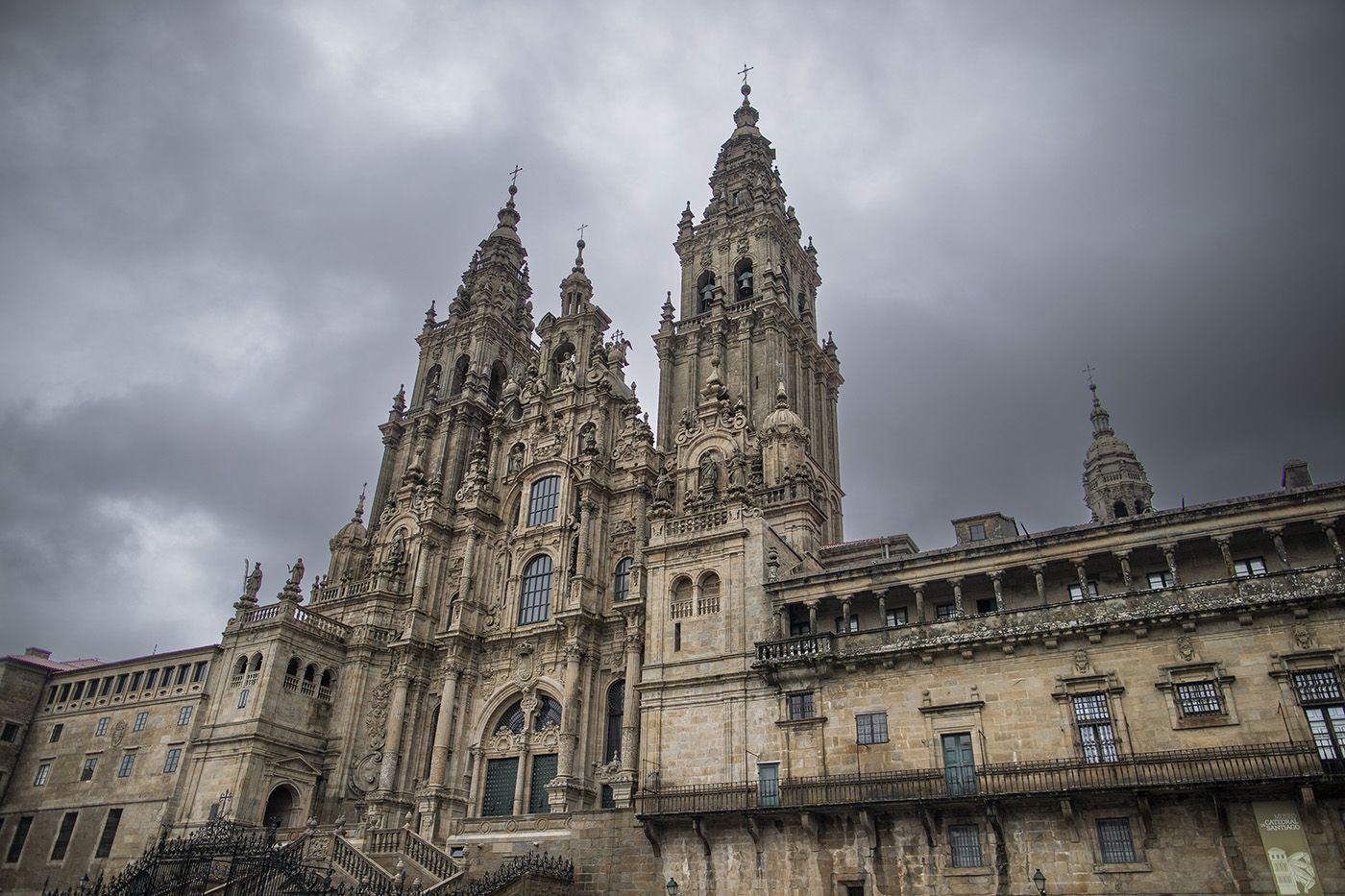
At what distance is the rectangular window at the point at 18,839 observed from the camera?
49719 millimetres

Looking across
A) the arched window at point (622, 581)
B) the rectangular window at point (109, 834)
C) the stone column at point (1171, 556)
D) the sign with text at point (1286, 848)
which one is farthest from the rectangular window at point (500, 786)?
the sign with text at point (1286, 848)

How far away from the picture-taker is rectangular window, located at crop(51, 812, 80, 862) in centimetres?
4812

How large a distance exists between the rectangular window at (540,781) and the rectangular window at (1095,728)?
25154mm

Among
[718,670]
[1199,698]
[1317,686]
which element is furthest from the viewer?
[718,670]

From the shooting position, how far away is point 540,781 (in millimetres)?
46531

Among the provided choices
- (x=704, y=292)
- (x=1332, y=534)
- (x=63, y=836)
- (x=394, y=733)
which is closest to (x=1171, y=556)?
(x=1332, y=534)

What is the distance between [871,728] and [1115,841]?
7.98 meters

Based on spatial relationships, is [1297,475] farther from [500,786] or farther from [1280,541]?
[500,786]

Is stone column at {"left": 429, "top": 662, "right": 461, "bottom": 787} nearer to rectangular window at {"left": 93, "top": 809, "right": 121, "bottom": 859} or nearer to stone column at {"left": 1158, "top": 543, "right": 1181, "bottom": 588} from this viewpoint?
rectangular window at {"left": 93, "top": 809, "right": 121, "bottom": 859}

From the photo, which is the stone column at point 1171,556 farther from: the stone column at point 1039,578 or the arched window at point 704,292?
the arched window at point 704,292

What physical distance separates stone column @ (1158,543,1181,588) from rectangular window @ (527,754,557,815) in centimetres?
2846

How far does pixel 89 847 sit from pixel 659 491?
106 feet

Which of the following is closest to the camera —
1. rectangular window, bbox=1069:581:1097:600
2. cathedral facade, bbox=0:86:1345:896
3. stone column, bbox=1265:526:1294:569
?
cathedral facade, bbox=0:86:1345:896

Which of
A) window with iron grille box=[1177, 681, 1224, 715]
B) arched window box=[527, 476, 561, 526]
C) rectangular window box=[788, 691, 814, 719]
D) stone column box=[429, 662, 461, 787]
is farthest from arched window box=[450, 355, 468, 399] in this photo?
window with iron grille box=[1177, 681, 1224, 715]
